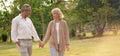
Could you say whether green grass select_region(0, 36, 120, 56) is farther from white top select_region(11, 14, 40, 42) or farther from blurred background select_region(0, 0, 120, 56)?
blurred background select_region(0, 0, 120, 56)

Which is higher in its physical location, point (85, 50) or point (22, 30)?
point (22, 30)

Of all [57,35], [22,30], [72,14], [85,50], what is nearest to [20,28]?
[22,30]

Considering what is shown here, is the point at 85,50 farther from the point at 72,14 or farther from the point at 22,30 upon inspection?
the point at 72,14

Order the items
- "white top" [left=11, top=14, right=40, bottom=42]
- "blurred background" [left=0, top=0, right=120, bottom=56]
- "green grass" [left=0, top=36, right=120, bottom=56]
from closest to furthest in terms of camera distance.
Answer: "white top" [left=11, top=14, right=40, bottom=42]
"green grass" [left=0, top=36, right=120, bottom=56]
"blurred background" [left=0, top=0, right=120, bottom=56]

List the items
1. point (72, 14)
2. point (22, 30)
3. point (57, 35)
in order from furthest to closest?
1. point (72, 14)
2. point (57, 35)
3. point (22, 30)

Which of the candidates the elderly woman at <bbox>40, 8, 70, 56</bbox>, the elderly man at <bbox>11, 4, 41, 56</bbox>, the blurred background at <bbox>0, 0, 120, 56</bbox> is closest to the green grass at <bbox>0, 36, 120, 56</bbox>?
the elderly woman at <bbox>40, 8, 70, 56</bbox>

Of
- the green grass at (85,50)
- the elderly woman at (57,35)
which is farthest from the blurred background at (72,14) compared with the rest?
the elderly woman at (57,35)

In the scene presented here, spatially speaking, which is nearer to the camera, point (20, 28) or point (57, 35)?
point (20, 28)

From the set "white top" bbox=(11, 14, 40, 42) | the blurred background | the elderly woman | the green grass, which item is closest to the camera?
"white top" bbox=(11, 14, 40, 42)

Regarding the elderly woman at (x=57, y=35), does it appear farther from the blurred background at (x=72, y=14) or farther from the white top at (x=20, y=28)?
the blurred background at (x=72, y=14)

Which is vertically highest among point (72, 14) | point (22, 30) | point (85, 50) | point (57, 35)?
point (72, 14)

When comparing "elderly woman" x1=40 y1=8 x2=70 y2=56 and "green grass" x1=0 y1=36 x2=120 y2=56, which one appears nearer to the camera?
"elderly woman" x1=40 y1=8 x2=70 y2=56

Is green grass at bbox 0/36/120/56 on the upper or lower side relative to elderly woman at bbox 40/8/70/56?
lower

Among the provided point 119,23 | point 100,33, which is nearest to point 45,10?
point 100,33
